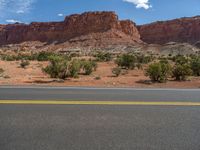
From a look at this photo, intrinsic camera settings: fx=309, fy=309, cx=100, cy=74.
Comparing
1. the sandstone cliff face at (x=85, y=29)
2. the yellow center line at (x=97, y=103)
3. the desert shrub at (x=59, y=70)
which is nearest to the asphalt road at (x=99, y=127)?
the yellow center line at (x=97, y=103)

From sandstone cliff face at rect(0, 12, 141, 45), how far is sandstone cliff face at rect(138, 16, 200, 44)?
42.2ft

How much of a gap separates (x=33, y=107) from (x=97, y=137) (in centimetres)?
301

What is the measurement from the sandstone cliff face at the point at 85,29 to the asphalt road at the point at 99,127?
98592mm

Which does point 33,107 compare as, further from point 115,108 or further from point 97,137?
point 97,137

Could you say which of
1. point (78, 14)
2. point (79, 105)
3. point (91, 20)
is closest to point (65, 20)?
point (78, 14)

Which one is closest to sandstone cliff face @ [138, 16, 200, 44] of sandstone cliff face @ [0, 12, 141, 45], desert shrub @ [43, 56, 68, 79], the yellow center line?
sandstone cliff face @ [0, 12, 141, 45]

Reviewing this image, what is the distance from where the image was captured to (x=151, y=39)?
144125 mm

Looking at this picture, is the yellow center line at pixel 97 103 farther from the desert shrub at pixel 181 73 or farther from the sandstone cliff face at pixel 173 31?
the sandstone cliff face at pixel 173 31

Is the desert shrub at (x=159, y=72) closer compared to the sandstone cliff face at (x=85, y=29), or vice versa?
the desert shrub at (x=159, y=72)

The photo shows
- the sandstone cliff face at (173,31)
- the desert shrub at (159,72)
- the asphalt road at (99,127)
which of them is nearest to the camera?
the asphalt road at (99,127)

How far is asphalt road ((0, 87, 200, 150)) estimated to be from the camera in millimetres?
4719

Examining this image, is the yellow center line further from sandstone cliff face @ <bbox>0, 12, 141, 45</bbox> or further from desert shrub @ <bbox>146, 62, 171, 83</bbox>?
sandstone cliff face @ <bbox>0, 12, 141, 45</bbox>

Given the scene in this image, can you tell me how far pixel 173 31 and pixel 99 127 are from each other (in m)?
138

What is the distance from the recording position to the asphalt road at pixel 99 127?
4719 millimetres
